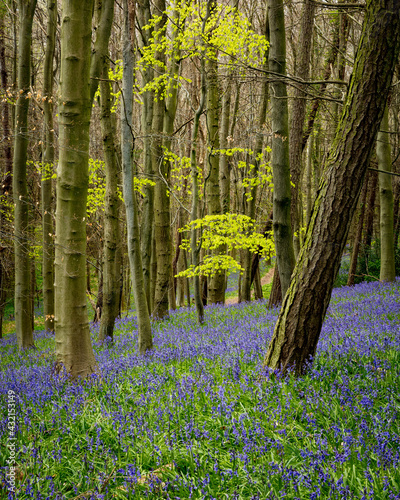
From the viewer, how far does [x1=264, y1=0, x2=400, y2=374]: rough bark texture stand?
3.53 meters

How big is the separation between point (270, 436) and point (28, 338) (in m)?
8.39

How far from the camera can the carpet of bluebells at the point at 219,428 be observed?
242cm

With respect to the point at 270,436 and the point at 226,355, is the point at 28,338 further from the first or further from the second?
the point at 270,436

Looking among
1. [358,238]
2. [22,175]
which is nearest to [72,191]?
[22,175]

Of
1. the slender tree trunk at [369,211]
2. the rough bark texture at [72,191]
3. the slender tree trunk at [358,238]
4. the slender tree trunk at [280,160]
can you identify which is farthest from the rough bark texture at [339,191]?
the slender tree trunk at [369,211]

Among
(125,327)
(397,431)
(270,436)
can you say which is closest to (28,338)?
(125,327)

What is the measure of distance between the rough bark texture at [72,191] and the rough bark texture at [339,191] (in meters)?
2.72

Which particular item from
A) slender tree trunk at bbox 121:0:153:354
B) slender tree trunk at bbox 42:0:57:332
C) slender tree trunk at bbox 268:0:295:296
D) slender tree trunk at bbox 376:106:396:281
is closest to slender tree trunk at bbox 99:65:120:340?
slender tree trunk at bbox 121:0:153:354

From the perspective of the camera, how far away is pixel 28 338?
946 cm

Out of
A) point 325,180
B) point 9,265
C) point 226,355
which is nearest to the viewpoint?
point 325,180

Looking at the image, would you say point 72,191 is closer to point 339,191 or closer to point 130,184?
point 130,184

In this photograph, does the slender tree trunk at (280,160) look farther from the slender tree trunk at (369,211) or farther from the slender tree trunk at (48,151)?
the slender tree trunk at (369,211)

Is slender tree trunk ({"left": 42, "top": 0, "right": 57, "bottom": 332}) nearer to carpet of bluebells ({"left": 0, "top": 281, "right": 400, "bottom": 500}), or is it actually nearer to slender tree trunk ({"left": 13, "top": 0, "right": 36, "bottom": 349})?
slender tree trunk ({"left": 13, "top": 0, "right": 36, "bottom": 349})

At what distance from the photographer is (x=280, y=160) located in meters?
7.13
